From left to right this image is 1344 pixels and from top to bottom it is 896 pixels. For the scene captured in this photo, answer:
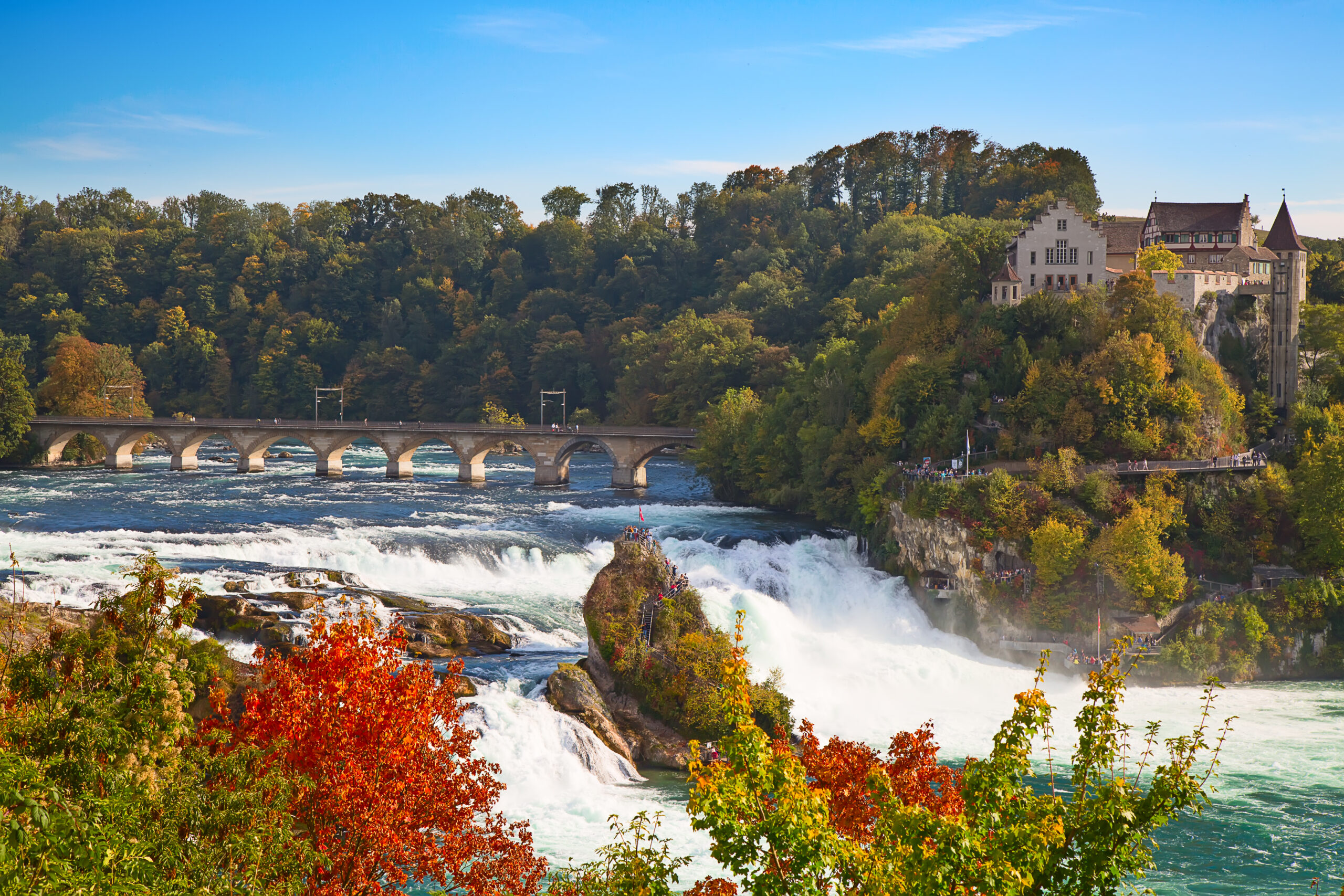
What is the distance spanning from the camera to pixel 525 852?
1842 cm

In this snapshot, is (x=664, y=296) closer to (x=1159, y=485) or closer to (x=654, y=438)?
(x=654, y=438)

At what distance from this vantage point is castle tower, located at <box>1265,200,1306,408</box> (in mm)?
60719

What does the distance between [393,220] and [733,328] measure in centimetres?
8167

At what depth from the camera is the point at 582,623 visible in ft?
150

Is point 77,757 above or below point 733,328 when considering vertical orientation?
below

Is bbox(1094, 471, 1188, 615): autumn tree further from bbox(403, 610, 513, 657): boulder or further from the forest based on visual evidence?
the forest

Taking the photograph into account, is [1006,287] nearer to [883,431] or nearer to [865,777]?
[883,431]

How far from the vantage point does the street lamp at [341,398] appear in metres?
125

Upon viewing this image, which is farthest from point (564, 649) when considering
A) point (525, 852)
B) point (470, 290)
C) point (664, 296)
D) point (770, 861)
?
point (470, 290)

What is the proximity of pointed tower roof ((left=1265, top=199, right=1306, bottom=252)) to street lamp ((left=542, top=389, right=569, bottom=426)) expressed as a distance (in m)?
67.2

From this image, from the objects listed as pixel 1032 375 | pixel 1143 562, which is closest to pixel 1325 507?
pixel 1143 562

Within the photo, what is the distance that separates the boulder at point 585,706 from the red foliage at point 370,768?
1399 cm

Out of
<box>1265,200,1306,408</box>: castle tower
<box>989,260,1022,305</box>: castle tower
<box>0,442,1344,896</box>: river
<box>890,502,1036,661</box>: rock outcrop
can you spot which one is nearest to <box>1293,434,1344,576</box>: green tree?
<box>0,442,1344,896</box>: river

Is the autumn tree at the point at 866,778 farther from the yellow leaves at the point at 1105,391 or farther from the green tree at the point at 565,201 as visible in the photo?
the green tree at the point at 565,201
